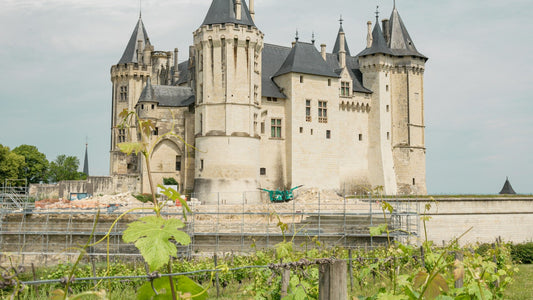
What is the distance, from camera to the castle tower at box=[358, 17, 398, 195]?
35906 mm

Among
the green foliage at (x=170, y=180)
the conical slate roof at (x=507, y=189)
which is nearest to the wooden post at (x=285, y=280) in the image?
the green foliage at (x=170, y=180)

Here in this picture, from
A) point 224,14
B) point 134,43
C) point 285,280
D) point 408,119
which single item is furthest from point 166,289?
point 134,43

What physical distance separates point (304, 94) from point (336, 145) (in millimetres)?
4144

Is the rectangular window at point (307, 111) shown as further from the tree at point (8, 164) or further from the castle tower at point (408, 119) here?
the tree at point (8, 164)

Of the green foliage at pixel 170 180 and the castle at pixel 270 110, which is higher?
the castle at pixel 270 110

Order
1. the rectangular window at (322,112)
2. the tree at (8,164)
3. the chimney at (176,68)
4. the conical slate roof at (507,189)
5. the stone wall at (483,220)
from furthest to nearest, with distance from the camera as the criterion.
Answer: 1. the conical slate roof at (507,189)
2. the tree at (8,164)
3. the chimney at (176,68)
4. the rectangular window at (322,112)
5. the stone wall at (483,220)

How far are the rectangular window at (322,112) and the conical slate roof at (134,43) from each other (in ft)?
49.0

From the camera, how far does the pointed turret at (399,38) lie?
124 ft

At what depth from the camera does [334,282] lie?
2.74 meters

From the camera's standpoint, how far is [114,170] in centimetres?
3572

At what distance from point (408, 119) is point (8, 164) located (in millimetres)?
34239

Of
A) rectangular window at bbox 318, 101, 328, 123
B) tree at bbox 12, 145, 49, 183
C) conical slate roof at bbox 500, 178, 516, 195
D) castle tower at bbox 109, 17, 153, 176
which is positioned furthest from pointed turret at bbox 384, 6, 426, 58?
tree at bbox 12, 145, 49, 183

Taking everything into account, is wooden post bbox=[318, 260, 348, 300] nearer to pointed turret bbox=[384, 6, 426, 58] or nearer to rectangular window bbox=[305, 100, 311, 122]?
rectangular window bbox=[305, 100, 311, 122]

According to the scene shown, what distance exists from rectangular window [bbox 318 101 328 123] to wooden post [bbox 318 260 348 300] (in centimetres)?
3086
